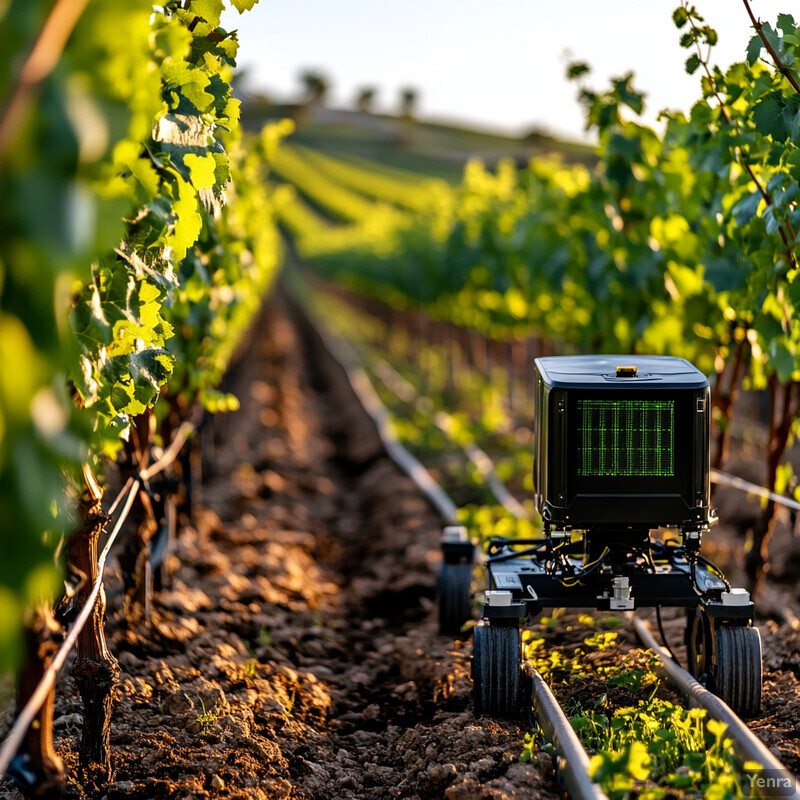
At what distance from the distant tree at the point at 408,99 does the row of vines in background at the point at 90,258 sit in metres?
176

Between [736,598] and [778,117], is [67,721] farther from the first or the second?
[778,117]

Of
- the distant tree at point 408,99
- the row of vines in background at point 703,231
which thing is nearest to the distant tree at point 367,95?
the distant tree at point 408,99

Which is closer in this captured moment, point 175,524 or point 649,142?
point 649,142

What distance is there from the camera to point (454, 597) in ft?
19.5

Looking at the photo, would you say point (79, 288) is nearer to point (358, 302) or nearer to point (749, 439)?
point (749, 439)

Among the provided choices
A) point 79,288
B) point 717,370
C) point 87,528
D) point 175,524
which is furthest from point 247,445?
point 79,288

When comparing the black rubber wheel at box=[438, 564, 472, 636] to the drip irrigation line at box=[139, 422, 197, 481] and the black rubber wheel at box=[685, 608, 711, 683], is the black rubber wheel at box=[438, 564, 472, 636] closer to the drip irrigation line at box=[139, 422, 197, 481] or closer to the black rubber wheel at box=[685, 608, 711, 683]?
the black rubber wheel at box=[685, 608, 711, 683]

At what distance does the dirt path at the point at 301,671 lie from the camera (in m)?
4.08

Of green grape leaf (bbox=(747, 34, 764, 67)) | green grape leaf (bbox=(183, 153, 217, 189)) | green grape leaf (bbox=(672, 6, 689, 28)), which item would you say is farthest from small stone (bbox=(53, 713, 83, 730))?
green grape leaf (bbox=(672, 6, 689, 28))

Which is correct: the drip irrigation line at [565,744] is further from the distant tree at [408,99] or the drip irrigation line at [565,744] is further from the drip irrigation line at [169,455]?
the distant tree at [408,99]

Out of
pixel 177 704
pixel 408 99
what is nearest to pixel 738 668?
pixel 177 704

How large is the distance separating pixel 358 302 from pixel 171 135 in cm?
4150

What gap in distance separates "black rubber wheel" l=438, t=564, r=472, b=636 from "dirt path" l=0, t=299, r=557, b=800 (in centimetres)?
15

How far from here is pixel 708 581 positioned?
460cm
